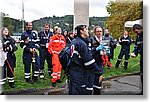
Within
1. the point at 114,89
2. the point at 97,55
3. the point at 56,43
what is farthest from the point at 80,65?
the point at 114,89

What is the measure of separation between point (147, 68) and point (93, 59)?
1.90ft

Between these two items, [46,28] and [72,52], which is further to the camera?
[46,28]

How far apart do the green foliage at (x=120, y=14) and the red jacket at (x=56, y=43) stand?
1.66ft

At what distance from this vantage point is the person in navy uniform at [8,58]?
12.3 feet

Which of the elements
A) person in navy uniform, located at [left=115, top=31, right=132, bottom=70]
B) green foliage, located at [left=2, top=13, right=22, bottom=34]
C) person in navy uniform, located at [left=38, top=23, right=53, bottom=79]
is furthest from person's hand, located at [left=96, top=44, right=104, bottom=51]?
green foliage, located at [left=2, top=13, right=22, bottom=34]

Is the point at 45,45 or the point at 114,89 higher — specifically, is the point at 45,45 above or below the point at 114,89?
above

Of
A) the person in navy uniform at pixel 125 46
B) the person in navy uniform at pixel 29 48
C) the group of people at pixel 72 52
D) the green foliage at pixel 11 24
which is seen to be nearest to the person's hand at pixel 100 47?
the group of people at pixel 72 52

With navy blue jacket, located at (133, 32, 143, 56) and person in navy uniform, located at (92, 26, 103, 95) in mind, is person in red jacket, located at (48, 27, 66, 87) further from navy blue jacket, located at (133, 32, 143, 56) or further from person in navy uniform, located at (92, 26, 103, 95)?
navy blue jacket, located at (133, 32, 143, 56)

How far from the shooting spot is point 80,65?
12.1ft

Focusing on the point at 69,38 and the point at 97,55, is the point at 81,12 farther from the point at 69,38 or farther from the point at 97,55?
the point at 97,55

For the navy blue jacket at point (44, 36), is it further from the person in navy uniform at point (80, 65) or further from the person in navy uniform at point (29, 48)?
the person in navy uniform at point (80, 65)

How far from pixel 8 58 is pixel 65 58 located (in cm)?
62

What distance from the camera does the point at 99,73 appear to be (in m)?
3.77

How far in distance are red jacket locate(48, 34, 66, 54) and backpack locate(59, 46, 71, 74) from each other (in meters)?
0.06
